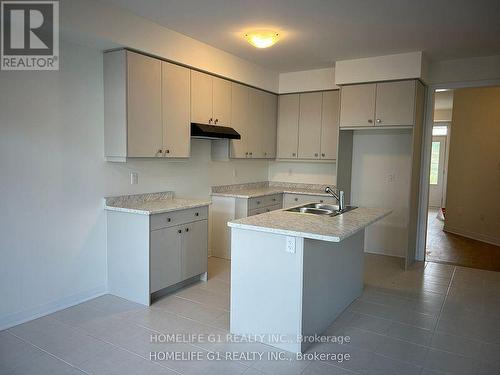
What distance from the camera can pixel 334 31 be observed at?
3584 mm

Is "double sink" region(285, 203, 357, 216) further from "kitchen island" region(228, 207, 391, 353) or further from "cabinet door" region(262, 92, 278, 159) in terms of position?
"cabinet door" region(262, 92, 278, 159)

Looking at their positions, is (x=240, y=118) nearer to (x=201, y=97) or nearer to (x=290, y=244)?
(x=201, y=97)

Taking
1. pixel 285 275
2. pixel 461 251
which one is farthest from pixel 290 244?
pixel 461 251

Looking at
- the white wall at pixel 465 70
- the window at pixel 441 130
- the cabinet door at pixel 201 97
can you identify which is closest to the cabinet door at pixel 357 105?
the white wall at pixel 465 70

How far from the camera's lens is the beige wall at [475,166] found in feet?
20.0

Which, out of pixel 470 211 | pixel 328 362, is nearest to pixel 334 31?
pixel 328 362

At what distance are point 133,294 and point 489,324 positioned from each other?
3.09 m

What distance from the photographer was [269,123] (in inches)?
217

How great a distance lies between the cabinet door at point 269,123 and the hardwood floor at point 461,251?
2667mm

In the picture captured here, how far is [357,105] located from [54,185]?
354 cm

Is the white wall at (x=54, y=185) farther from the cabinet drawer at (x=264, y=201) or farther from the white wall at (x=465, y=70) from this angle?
the white wall at (x=465, y=70)

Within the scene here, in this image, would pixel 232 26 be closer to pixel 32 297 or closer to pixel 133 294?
pixel 133 294

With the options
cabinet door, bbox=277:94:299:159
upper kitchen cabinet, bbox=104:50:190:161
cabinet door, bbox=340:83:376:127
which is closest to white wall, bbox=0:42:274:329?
upper kitchen cabinet, bbox=104:50:190:161

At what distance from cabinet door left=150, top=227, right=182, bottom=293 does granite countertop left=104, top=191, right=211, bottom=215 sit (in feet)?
0.66
